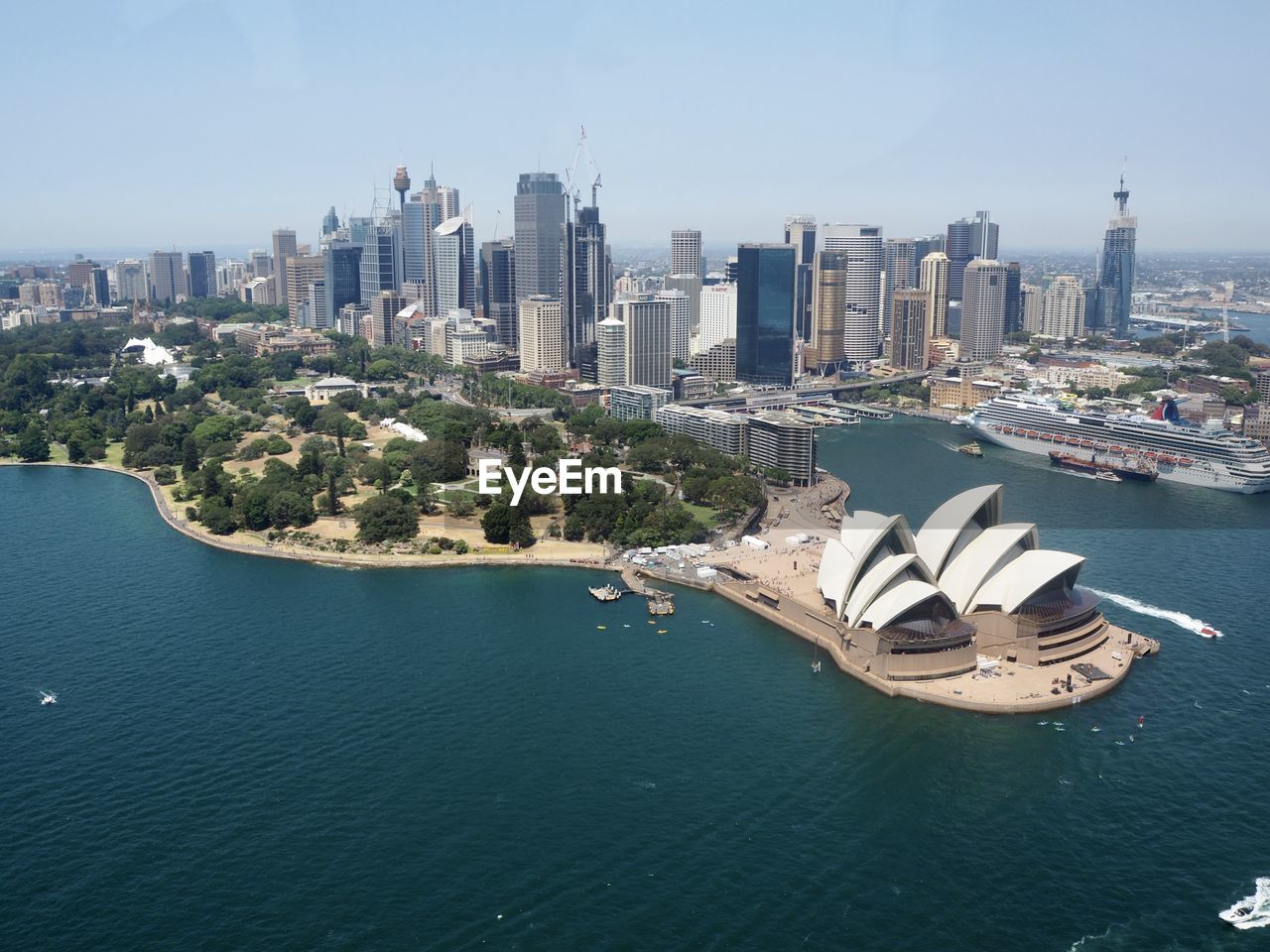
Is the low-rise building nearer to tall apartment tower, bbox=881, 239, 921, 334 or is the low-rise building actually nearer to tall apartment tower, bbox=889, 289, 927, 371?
tall apartment tower, bbox=889, 289, 927, 371

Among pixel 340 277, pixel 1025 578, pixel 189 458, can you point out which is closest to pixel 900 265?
pixel 340 277

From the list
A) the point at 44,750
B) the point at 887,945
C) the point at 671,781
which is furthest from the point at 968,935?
the point at 44,750

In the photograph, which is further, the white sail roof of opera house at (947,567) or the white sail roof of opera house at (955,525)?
the white sail roof of opera house at (955,525)

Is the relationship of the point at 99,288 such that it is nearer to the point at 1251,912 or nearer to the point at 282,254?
the point at 282,254

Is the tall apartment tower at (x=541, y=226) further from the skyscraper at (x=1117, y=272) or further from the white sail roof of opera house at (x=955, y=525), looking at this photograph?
the white sail roof of opera house at (x=955, y=525)

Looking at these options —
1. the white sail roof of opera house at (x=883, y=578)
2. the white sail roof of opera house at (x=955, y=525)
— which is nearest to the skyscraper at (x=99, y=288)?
the white sail roof of opera house at (x=955, y=525)

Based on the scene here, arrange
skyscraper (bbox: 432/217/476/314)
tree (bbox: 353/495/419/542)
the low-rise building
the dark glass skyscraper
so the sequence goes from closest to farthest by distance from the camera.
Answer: tree (bbox: 353/495/419/542), the low-rise building, the dark glass skyscraper, skyscraper (bbox: 432/217/476/314)

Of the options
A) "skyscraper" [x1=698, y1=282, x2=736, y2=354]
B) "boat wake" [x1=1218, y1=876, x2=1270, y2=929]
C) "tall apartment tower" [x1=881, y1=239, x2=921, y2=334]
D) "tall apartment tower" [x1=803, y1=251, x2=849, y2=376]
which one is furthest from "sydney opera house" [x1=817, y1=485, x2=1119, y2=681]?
"tall apartment tower" [x1=881, y1=239, x2=921, y2=334]
